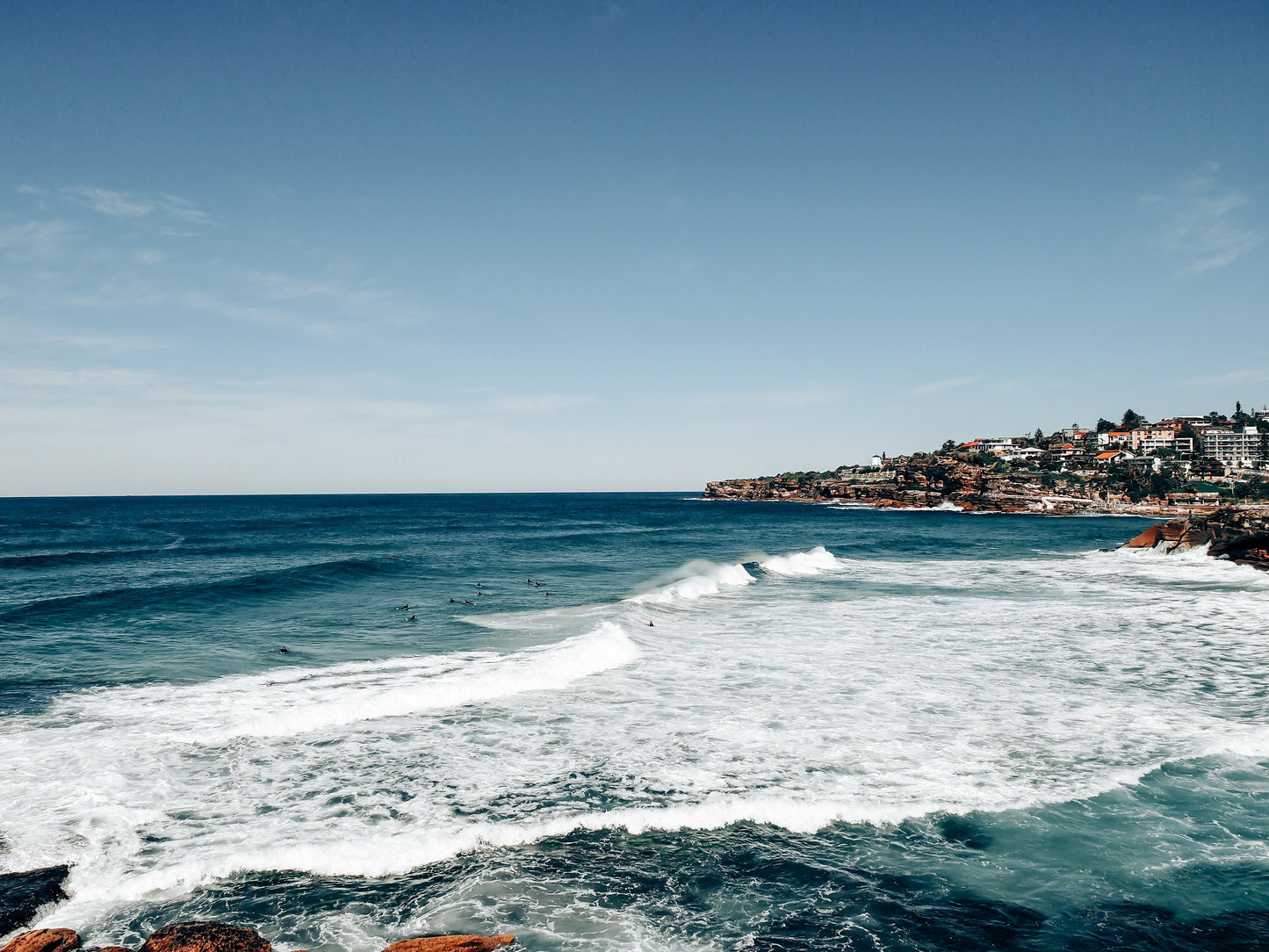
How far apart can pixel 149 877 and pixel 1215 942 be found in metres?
11.1

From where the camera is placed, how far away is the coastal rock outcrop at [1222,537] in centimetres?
3881

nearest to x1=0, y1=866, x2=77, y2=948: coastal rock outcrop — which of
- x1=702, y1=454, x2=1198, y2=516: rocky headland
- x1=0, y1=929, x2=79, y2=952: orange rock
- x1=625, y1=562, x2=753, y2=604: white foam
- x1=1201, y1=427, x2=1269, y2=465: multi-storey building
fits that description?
x1=0, y1=929, x2=79, y2=952: orange rock

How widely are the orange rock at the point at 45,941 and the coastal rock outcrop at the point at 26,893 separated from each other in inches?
19.6

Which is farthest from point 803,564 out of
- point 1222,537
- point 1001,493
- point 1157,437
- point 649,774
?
point 1157,437

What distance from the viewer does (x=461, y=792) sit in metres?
9.95

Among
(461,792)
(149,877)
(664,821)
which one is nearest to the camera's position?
(149,877)

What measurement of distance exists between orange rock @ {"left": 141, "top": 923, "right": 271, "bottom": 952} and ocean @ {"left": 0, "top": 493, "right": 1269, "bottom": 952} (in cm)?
47

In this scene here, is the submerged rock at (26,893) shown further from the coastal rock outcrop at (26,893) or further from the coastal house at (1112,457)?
the coastal house at (1112,457)

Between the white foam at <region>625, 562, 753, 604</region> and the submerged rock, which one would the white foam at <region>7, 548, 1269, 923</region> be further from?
the white foam at <region>625, 562, 753, 604</region>

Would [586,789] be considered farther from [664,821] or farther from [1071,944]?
[1071,944]

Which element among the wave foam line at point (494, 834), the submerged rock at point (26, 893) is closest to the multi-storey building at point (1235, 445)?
the wave foam line at point (494, 834)

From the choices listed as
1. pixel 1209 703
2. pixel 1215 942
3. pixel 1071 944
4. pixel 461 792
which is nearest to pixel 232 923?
pixel 461 792

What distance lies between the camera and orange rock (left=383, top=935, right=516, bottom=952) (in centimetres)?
620

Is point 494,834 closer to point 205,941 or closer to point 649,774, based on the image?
point 649,774
